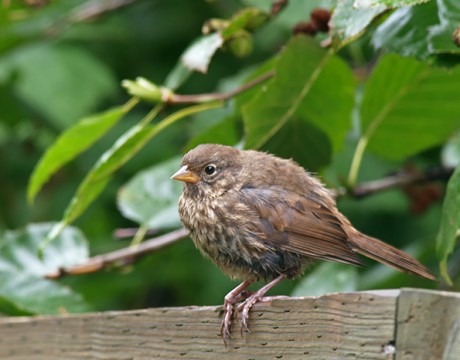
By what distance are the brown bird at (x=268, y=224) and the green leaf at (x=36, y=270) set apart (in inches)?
30.0

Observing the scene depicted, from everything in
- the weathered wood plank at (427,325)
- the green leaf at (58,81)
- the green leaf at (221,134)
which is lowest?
the weathered wood plank at (427,325)

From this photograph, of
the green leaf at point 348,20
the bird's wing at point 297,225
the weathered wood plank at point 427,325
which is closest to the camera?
the weathered wood plank at point 427,325

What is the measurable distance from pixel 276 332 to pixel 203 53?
120 centimetres

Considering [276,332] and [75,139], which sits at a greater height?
[75,139]

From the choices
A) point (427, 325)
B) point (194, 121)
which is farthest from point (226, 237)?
point (194, 121)

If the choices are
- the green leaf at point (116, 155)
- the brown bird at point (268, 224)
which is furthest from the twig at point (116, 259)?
the brown bird at point (268, 224)

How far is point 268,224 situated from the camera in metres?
3.31

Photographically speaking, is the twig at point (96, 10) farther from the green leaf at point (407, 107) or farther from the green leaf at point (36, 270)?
the green leaf at point (407, 107)

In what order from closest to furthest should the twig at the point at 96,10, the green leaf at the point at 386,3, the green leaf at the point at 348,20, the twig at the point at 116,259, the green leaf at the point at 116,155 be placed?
1. the green leaf at the point at 386,3
2. the green leaf at the point at 348,20
3. the green leaf at the point at 116,155
4. the twig at the point at 116,259
5. the twig at the point at 96,10

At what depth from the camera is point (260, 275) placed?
129 inches

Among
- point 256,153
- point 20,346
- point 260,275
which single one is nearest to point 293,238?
point 260,275

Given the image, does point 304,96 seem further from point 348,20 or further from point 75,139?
point 75,139

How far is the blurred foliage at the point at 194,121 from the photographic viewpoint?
133 inches

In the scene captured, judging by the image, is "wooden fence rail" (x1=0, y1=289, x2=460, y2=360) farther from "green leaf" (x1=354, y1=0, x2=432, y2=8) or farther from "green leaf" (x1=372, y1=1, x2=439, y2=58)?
"green leaf" (x1=372, y1=1, x2=439, y2=58)
